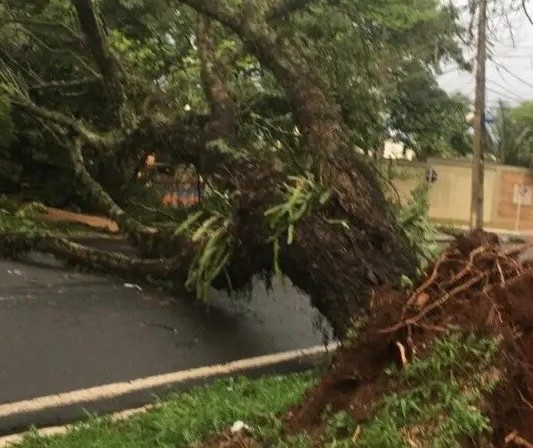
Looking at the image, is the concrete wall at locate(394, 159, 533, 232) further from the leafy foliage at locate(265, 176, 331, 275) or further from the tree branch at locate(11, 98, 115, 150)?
the leafy foliage at locate(265, 176, 331, 275)

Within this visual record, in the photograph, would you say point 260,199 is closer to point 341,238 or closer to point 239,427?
point 341,238

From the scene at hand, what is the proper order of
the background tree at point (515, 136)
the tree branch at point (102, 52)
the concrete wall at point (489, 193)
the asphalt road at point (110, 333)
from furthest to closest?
1. the background tree at point (515, 136)
2. the concrete wall at point (489, 193)
3. the tree branch at point (102, 52)
4. the asphalt road at point (110, 333)

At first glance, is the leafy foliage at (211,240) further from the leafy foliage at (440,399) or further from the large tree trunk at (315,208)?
the leafy foliage at (440,399)

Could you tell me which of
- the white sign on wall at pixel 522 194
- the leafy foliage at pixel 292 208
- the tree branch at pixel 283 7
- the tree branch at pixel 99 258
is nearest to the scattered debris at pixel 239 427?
the leafy foliage at pixel 292 208

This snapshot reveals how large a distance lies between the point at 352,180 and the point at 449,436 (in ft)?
10.9

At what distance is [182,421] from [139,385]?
1154 mm

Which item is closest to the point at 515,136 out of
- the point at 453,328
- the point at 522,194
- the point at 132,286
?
the point at 522,194

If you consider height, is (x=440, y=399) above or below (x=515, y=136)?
below

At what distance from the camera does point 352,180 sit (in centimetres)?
567

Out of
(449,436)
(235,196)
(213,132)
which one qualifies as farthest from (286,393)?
(213,132)

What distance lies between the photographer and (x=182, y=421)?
3.98 m

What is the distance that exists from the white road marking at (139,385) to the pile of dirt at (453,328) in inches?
67.4

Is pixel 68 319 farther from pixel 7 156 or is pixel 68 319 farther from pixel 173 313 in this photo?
pixel 7 156

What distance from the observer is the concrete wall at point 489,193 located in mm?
27984
